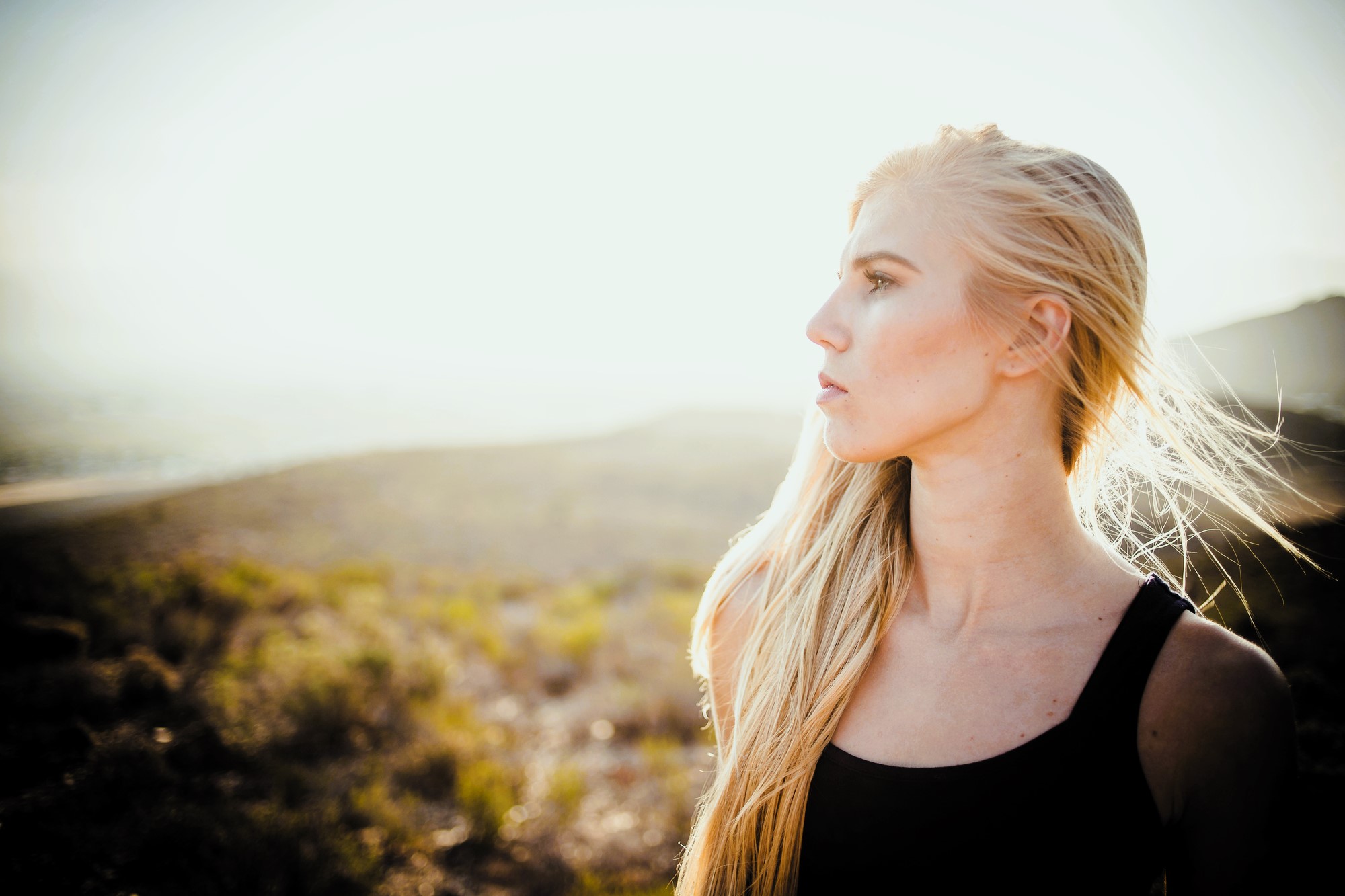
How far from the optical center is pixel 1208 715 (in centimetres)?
115

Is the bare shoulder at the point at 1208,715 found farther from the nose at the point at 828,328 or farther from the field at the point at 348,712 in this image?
the nose at the point at 828,328

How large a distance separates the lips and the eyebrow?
30 cm

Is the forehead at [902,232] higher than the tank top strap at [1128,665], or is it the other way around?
the forehead at [902,232]

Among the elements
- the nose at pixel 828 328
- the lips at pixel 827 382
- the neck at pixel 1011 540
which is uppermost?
the nose at pixel 828 328

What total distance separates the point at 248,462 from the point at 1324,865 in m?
13.6

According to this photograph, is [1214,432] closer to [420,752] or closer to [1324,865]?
[1324,865]

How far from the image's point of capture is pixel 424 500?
13289 millimetres

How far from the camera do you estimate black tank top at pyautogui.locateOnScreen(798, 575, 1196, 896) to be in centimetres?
119

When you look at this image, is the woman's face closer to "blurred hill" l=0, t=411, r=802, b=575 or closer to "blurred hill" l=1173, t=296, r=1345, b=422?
"blurred hill" l=1173, t=296, r=1345, b=422

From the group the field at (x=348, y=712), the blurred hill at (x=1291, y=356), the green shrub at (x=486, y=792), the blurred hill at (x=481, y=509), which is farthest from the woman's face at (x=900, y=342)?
the blurred hill at (x=481, y=509)

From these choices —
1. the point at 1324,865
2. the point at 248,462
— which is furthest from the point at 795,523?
the point at 248,462

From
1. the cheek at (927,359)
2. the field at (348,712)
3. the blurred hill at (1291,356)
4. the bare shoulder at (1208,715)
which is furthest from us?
the field at (348,712)

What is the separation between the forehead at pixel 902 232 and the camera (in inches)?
53.7

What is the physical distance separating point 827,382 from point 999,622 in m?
0.79
